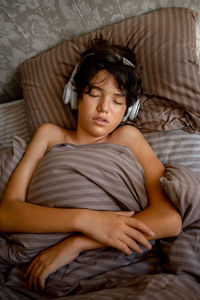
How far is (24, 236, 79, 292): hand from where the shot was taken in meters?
0.83

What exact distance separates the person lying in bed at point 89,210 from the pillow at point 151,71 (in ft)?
0.28

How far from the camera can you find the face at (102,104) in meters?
1.02

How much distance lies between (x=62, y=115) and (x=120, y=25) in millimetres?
580

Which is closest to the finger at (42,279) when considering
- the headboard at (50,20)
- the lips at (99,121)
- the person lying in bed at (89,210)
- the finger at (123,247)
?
the person lying in bed at (89,210)

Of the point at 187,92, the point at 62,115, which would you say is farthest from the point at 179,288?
the point at 62,115

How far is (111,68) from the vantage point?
1.06 m

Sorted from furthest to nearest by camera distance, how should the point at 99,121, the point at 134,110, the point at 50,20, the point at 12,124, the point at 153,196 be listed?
the point at 12,124 < the point at 50,20 < the point at 134,110 < the point at 99,121 < the point at 153,196

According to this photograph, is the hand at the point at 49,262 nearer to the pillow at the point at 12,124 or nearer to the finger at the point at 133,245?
the finger at the point at 133,245

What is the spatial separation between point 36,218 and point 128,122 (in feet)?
2.26

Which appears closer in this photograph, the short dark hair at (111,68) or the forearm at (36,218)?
the forearm at (36,218)

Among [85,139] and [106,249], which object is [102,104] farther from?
[106,249]

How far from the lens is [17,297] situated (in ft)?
2.77

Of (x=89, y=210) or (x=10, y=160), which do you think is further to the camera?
(x=10, y=160)

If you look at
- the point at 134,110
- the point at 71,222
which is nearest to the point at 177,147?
the point at 134,110
